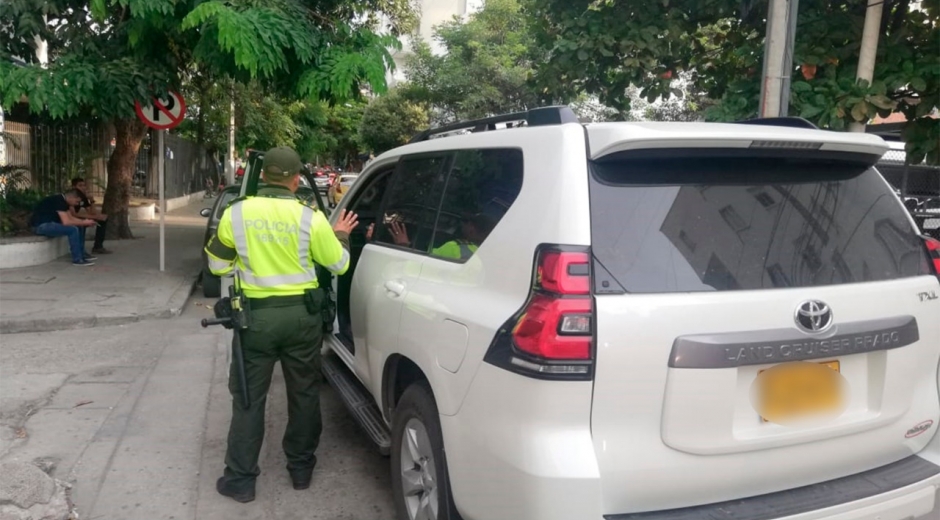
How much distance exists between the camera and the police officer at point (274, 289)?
12.2 ft

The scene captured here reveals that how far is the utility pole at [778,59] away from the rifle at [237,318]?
4522mm

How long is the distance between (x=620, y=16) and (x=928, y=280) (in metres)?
6.11

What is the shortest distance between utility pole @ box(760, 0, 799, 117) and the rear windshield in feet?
11.8

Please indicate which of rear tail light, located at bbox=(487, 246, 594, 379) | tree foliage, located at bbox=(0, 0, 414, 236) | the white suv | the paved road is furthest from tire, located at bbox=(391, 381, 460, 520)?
tree foliage, located at bbox=(0, 0, 414, 236)

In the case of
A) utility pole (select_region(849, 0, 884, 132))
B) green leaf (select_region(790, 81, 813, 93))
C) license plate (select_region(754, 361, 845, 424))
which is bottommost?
license plate (select_region(754, 361, 845, 424))

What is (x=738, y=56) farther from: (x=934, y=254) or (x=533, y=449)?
(x=533, y=449)

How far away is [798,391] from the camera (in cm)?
250

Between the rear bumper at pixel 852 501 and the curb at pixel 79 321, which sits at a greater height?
the rear bumper at pixel 852 501

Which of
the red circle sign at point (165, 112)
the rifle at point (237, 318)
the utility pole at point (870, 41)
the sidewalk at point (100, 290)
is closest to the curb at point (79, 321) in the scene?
the sidewalk at point (100, 290)

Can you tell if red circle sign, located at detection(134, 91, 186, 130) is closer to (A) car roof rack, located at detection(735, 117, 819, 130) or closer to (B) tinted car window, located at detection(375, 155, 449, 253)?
(B) tinted car window, located at detection(375, 155, 449, 253)

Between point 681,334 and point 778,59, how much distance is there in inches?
185

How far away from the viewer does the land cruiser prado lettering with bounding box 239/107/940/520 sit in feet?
7.67

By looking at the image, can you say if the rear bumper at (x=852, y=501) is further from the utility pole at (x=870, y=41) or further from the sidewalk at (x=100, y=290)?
the sidewalk at (x=100, y=290)

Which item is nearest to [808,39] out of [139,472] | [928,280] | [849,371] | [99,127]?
[928,280]
